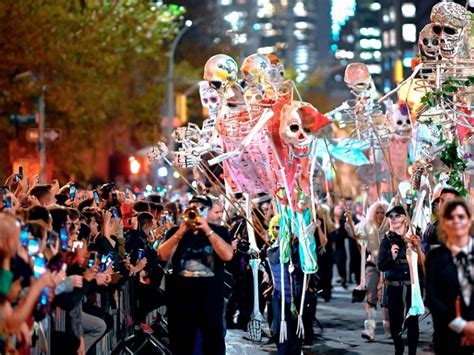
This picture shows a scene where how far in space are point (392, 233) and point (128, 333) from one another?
304 centimetres

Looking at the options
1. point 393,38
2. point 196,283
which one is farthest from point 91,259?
point 393,38

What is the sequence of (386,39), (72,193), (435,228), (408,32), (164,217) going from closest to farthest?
(435,228)
(72,193)
(164,217)
(408,32)
(386,39)

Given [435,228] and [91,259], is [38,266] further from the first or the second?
[435,228]

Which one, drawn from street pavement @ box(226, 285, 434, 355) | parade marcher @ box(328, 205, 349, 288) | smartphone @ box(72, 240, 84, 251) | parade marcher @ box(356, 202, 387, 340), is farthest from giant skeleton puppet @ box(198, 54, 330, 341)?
parade marcher @ box(328, 205, 349, 288)

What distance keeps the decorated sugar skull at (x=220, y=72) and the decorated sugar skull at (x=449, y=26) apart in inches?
Result: 108

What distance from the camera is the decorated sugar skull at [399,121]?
1817 cm

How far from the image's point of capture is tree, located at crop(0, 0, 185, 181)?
2944cm

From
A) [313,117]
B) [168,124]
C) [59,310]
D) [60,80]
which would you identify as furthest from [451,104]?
[168,124]

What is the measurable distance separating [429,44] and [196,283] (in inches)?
180

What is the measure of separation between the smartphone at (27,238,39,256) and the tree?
19.5m

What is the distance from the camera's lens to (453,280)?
8.39 m

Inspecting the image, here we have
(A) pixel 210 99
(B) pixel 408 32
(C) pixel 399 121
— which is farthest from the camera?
(B) pixel 408 32

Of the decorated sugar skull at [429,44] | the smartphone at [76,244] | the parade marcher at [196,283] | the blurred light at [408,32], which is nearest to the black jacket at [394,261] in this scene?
the decorated sugar skull at [429,44]

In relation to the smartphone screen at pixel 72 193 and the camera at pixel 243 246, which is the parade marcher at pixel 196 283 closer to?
the smartphone screen at pixel 72 193
